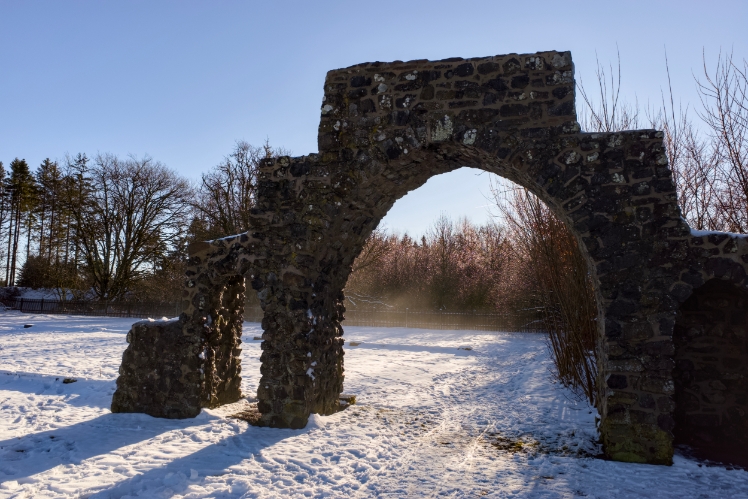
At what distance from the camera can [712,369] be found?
19.9 feet

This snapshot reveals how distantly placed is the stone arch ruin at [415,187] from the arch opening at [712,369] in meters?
0.03

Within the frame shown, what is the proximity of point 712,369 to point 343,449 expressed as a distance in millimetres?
4622

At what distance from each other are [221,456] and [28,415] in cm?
332

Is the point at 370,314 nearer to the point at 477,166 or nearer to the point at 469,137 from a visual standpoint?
the point at 477,166

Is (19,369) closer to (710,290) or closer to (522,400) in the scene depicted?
(522,400)

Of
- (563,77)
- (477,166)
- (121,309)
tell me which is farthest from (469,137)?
(121,309)

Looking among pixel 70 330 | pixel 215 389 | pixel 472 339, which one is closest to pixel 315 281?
pixel 215 389

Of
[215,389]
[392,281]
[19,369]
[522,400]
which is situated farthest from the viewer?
[392,281]

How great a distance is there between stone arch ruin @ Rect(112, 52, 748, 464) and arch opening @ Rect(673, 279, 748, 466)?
0.03m

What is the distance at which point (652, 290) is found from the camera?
5262 millimetres

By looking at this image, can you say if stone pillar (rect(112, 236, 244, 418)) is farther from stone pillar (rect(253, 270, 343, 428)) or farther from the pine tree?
the pine tree

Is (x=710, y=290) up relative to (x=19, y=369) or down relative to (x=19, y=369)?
up

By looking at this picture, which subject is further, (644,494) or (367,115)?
(367,115)

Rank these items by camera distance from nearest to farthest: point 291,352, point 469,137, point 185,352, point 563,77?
point 563,77, point 469,137, point 291,352, point 185,352
